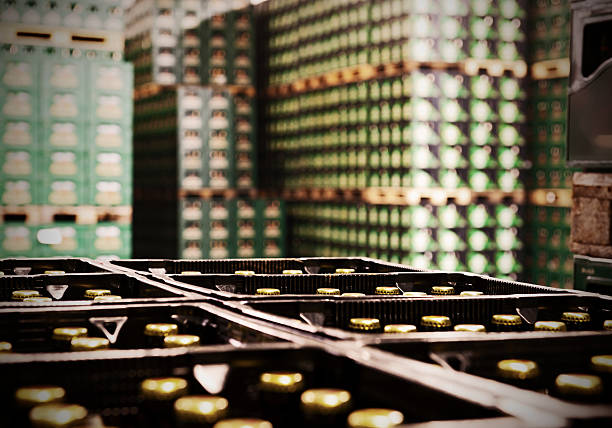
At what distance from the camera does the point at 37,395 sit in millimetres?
1422

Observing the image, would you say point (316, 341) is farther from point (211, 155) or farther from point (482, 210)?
point (211, 155)

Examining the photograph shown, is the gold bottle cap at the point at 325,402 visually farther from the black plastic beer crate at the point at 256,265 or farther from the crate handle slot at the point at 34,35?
the crate handle slot at the point at 34,35

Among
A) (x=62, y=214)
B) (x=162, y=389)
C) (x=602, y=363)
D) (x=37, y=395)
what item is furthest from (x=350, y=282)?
(x=62, y=214)

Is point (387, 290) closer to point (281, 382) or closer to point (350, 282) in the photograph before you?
point (350, 282)

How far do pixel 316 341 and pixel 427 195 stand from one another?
6261 mm

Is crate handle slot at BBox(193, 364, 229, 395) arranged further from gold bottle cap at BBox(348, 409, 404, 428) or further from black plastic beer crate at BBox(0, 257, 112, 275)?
black plastic beer crate at BBox(0, 257, 112, 275)

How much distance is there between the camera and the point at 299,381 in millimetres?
1531

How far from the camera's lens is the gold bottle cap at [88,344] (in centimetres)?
193

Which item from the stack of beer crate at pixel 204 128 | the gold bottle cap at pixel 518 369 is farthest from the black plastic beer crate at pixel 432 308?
the stack of beer crate at pixel 204 128

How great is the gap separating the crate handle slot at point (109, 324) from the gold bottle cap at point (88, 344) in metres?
0.14

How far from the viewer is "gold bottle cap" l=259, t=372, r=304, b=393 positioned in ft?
4.97

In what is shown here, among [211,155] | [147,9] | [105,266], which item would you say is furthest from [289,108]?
[105,266]

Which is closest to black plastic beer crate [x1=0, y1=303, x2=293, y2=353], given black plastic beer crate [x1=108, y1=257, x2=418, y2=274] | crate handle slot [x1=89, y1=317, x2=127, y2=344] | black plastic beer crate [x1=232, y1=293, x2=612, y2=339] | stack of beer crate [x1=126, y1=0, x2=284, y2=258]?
crate handle slot [x1=89, y1=317, x2=127, y2=344]

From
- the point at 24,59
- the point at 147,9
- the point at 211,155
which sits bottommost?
the point at 211,155
